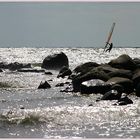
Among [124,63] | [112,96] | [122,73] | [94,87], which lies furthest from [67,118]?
[124,63]

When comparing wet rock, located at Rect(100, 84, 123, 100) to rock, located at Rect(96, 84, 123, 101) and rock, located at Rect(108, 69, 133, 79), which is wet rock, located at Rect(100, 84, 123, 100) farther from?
rock, located at Rect(108, 69, 133, 79)

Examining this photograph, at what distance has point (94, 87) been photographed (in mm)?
30172

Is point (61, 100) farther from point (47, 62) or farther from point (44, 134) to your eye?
point (47, 62)

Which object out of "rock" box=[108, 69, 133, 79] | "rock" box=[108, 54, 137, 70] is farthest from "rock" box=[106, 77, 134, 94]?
"rock" box=[108, 54, 137, 70]

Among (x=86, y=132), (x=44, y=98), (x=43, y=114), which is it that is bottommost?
(x=44, y=98)

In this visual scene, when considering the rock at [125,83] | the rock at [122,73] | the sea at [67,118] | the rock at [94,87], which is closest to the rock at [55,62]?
the rock at [122,73]

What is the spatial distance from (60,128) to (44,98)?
1015 cm

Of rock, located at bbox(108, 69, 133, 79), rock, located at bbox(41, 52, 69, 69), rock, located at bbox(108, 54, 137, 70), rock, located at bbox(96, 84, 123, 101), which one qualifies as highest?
rock, located at bbox(96, 84, 123, 101)

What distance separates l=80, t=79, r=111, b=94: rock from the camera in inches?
1171

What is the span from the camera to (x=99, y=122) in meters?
20.4

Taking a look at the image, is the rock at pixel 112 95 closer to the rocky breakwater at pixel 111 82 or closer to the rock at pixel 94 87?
the rocky breakwater at pixel 111 82

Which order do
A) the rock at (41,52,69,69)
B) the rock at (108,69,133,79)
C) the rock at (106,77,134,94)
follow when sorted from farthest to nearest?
the rock at (41,52,69,69) < the rock at (108,69,133,79) < the rock at (106,77,134,94)

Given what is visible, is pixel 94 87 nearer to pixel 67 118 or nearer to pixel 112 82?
pixel 112 82

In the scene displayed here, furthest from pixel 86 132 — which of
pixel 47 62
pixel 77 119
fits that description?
pixel 47 62
